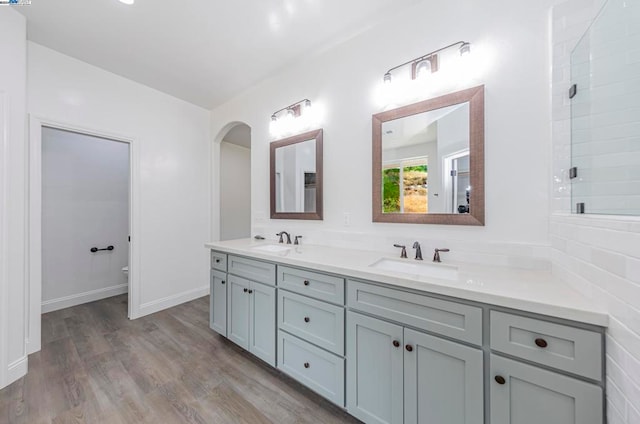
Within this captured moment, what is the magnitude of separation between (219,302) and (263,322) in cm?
67

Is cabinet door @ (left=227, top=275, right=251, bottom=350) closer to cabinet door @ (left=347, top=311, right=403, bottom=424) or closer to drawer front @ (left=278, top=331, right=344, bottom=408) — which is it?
drawer front @ (left=278, top=331, right=344, bottom=408)

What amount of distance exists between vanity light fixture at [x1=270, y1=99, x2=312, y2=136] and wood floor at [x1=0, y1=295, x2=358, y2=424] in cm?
219

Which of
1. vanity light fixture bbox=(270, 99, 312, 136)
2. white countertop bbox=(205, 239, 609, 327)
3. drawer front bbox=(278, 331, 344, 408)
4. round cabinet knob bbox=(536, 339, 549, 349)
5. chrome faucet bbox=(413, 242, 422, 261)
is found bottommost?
drawer front bbox=(278, 331, 344, 408)

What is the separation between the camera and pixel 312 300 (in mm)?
1543

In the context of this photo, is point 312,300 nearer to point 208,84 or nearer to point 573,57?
point 573,57

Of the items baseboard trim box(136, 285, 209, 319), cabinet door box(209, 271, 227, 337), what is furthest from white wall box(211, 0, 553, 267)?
baseboard trim box(136, 285, 209, 319)

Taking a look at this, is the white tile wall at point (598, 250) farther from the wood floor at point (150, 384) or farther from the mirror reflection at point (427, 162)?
the wood floor at point (150, 384)

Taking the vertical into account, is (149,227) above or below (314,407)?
above

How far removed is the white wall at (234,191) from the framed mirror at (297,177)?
6.63ft

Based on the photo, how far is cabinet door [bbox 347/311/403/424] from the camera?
122 centimetres

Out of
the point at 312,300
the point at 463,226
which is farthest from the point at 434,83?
the point at 312,300

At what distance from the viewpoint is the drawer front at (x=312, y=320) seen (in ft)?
4.70

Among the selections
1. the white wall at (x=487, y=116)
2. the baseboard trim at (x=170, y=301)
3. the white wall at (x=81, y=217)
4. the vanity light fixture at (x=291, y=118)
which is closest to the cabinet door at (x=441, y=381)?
the white wall at (x=487, y=116)

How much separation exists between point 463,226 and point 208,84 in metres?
3.02
